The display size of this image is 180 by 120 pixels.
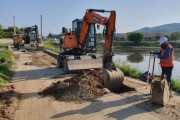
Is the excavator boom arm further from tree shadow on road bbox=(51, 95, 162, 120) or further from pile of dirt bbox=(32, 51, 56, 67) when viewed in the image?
pile of dirt bbox=(32, 51, 56, 67)

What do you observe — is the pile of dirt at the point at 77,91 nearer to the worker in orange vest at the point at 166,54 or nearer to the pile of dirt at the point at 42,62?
the worker in orange vest at the point at 166,54

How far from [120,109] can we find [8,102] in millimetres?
3465

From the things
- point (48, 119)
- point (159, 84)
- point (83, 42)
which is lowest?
point (48, 119)

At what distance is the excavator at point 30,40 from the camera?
118ft

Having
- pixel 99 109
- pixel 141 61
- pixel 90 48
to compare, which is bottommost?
pixel 141 61

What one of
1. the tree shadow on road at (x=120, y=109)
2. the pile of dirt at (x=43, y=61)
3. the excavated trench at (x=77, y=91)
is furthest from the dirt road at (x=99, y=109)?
the pile of dirt at (x=43, y=61)

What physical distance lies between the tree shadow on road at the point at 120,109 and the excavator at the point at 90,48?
158 centimetres

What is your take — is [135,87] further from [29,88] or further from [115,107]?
[29,88]

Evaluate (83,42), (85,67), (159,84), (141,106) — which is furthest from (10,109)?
(83,42)

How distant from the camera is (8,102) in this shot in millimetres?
8195

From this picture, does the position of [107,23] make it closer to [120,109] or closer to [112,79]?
[112,79]

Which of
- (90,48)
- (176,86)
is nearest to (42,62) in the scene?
(90,48)

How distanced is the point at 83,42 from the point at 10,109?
7931mm

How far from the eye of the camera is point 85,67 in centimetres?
1345
